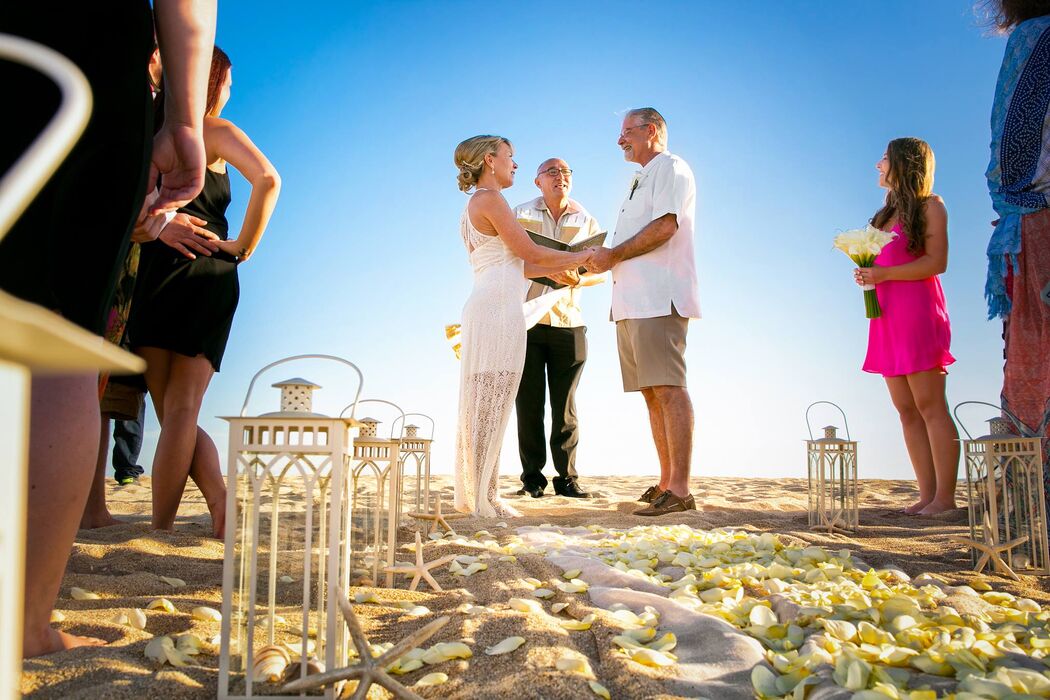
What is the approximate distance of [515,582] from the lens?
2.32 metres

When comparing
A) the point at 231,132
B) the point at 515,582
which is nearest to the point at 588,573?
the point at 515,582

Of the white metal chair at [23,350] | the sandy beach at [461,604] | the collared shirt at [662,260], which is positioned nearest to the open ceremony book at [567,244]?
the collared shirt at [662,260]

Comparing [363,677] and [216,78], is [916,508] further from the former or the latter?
[216,78]

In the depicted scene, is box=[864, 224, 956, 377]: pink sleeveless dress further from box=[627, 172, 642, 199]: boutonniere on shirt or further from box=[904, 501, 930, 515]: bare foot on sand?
box=[627, 172, 642, 199]: boutonniere on shirt

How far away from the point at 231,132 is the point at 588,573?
89.7 inches

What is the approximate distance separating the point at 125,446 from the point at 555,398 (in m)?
3.87

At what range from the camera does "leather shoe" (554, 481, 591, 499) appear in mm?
5926

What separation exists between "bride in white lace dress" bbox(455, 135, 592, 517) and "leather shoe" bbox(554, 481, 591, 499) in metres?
1.69

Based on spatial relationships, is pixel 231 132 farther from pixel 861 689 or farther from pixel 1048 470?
pixel 1048 470

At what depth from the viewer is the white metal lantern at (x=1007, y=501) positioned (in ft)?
9.14

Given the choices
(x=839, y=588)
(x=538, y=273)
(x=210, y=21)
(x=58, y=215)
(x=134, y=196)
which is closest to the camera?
(x=58, y=215)

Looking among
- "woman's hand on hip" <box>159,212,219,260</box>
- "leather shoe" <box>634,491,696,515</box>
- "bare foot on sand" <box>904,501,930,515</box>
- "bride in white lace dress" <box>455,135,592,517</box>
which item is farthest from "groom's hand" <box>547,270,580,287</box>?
"bare foot on sand" <box>904,501,930,515</box>

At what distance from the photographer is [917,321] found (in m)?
4.47

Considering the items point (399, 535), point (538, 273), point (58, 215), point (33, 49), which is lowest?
point (399, 535)
